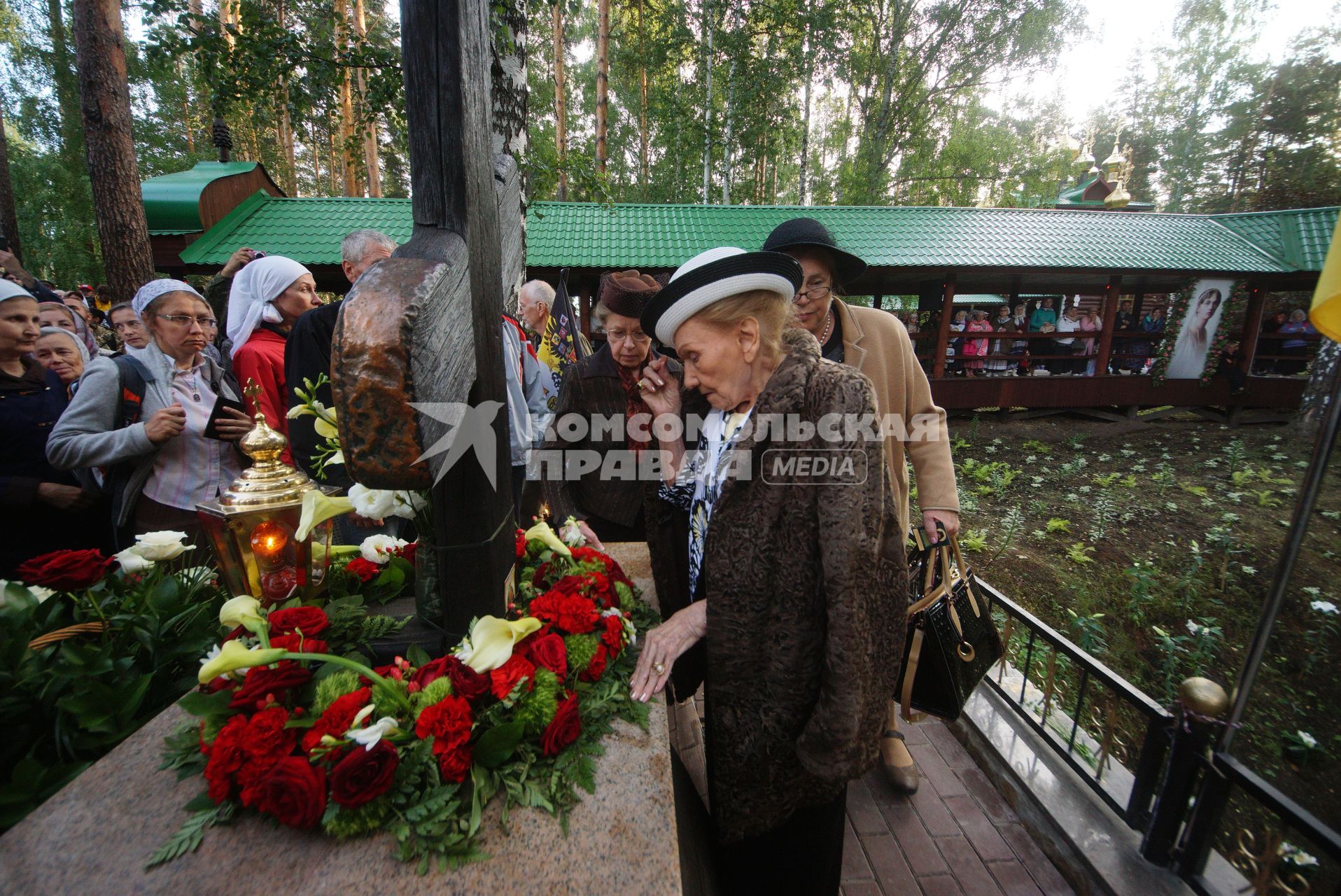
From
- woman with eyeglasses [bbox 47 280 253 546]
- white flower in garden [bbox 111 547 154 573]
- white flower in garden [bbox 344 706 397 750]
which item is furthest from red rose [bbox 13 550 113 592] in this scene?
white flower in garden [bbox 344 706 397 750]

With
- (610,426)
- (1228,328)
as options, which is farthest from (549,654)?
(1228,328)

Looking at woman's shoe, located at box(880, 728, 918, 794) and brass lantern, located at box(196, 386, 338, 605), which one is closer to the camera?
brass lantern, located at box(196, 386, 338, 605)

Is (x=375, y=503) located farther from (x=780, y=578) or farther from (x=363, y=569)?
(x=780, y=578)

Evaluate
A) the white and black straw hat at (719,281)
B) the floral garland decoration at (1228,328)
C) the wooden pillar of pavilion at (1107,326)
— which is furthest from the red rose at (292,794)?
the floral garland decoration at (1228,328)

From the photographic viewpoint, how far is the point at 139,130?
65.2 ft

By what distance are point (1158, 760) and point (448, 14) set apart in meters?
2.66

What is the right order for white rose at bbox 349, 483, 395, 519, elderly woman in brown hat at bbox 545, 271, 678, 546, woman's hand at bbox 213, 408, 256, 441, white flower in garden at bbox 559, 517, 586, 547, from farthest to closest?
1. elderly woman in brown hat at bbox 545, 271, 678, 546
2. woman's hand at bbox 213, 408, 256, 441
3. white flower in garden at bbox 559, 517, 586, 547
4. white rose at bbox 349, 483, 395, 519

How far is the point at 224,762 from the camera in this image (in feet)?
2.83

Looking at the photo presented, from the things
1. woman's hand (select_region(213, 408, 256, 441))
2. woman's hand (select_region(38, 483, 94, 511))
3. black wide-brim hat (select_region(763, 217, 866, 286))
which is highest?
black wide-brim hat (select_region(763, 217, 866, 286))

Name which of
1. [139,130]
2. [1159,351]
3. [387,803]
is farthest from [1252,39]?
[139,130]

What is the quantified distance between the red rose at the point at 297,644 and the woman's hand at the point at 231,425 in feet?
3.79

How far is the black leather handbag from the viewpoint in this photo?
1.96 m

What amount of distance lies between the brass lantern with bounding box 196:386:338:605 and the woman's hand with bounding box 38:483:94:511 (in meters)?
1.71

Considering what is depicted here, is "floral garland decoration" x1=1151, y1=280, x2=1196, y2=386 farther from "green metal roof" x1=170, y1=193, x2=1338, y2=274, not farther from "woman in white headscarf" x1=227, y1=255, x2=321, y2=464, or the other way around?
"woman in white headscarf" x1=227, y1=255, x2=321, y2=464
